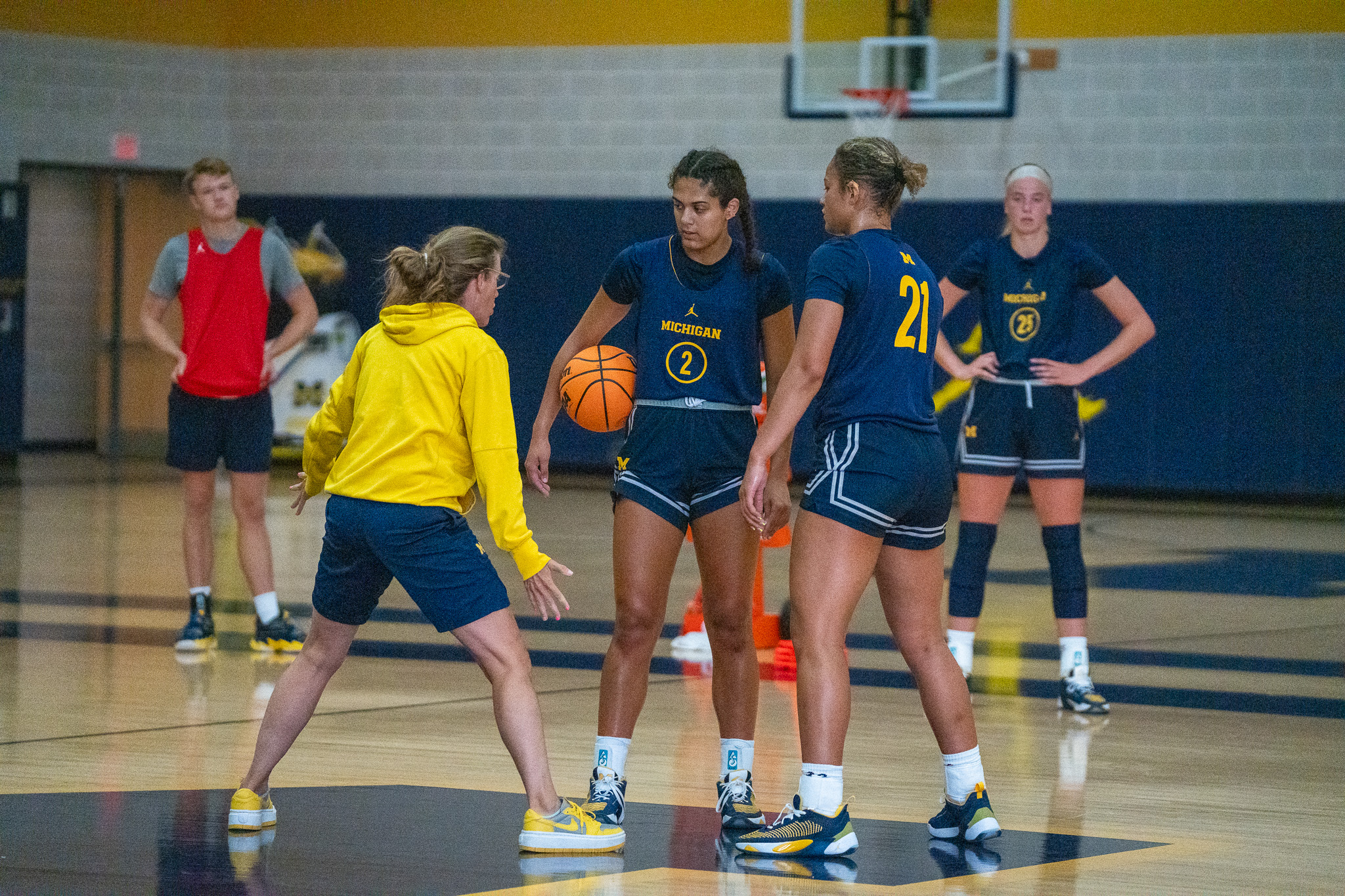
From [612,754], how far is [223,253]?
3.45 meters

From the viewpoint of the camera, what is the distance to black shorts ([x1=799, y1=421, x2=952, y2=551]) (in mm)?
3941

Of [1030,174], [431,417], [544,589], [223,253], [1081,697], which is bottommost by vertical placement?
[1081,697]

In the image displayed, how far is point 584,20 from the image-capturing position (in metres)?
16.2

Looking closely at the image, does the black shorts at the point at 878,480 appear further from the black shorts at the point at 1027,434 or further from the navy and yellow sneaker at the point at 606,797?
the black shorts at the point at 1027,434

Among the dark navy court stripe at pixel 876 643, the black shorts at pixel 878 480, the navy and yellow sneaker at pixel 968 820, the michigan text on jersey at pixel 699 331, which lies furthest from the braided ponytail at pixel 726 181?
the dark navy court stripe at pixel 876 643

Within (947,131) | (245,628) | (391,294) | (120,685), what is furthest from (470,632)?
(947,131)

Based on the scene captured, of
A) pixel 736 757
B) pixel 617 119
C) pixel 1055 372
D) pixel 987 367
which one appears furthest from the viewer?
pixel 617 119

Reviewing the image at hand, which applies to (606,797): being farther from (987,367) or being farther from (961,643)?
(987,367)

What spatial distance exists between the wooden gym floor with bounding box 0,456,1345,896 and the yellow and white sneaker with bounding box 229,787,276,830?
0.04 metres

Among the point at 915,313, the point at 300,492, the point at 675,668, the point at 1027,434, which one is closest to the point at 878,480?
the point at 915,313

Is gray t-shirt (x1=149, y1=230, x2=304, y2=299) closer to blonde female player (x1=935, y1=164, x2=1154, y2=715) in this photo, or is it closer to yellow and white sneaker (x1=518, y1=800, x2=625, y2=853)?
blonde female player (x1=935, y1=164, x2=1154, y2=715)

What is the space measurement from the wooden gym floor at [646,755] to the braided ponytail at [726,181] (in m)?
1.41

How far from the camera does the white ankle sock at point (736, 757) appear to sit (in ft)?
14.0

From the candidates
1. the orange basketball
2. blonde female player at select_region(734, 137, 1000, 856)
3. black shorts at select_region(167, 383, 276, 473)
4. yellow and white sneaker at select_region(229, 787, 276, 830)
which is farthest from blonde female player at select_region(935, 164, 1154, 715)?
yellow and white sneaker at select_region(229, 787, 276, 830)
